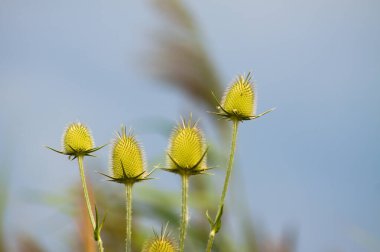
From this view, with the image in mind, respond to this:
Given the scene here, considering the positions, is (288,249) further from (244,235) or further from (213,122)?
(213,122)

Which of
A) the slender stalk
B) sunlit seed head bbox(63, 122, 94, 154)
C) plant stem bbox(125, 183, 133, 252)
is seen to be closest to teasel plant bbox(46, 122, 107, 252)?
sunlit seed head bbox(63, 122, 94, 154)

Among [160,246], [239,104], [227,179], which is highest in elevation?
[239,104]

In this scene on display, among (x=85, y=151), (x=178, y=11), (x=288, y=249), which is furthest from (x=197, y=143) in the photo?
(x=178, y=11)

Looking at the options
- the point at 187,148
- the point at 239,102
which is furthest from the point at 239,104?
the point at 187,148

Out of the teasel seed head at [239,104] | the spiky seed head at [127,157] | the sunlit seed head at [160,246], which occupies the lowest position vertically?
the sunlit seed head at [160,246]

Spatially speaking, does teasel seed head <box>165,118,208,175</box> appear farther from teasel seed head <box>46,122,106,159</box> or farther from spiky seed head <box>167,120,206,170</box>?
teasel seed head <box>46,122,106,159</box>

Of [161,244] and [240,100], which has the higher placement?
[240,100]

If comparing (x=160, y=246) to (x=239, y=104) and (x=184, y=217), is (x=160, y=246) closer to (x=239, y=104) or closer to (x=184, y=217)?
(x=184, y=217)

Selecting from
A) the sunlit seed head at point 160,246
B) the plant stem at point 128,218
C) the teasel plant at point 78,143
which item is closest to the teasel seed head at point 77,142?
the teasel plant at point 78,143

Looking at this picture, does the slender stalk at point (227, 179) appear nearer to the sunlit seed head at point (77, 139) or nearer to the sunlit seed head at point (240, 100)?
the sunlit seed head at point (240, 100)
